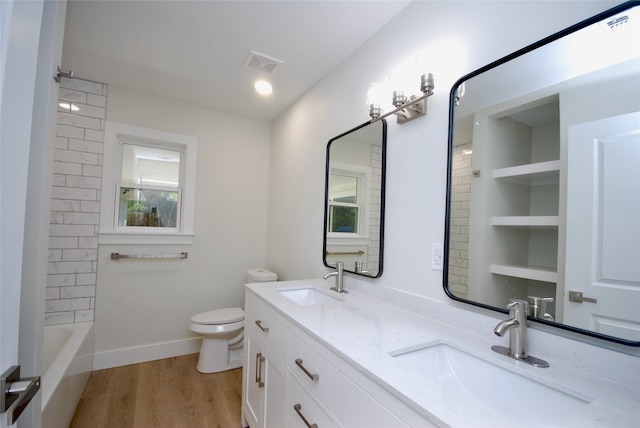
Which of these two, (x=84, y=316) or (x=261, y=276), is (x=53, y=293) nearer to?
(x=84, y=316)

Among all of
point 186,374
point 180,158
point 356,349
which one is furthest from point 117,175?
point 356,349

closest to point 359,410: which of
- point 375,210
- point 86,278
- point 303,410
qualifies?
point 303,410

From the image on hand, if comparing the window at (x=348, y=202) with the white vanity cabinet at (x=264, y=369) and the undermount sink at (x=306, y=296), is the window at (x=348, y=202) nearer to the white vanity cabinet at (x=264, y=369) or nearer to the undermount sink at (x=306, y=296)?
the undermount sink at (x=306, y=296)

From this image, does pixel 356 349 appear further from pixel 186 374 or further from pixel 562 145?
pixel 186 374

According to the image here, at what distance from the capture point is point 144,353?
2.62m

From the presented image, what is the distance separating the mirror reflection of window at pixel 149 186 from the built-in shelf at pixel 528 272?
2.80m

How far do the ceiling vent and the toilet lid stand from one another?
208 centimetres

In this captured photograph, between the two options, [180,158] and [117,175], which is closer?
[117,175]

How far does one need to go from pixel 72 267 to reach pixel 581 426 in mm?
3174

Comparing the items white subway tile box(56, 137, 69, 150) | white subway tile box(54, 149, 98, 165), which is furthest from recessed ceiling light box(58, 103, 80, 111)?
white subway tile box(54, 149, 98, 165)

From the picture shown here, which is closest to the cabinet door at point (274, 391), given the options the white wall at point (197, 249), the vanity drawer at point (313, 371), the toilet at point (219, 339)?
the vanity drawer at point (313, 371)

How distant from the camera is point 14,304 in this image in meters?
0.56

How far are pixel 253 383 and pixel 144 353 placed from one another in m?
1.58

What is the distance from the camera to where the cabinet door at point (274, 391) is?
4.25ft
